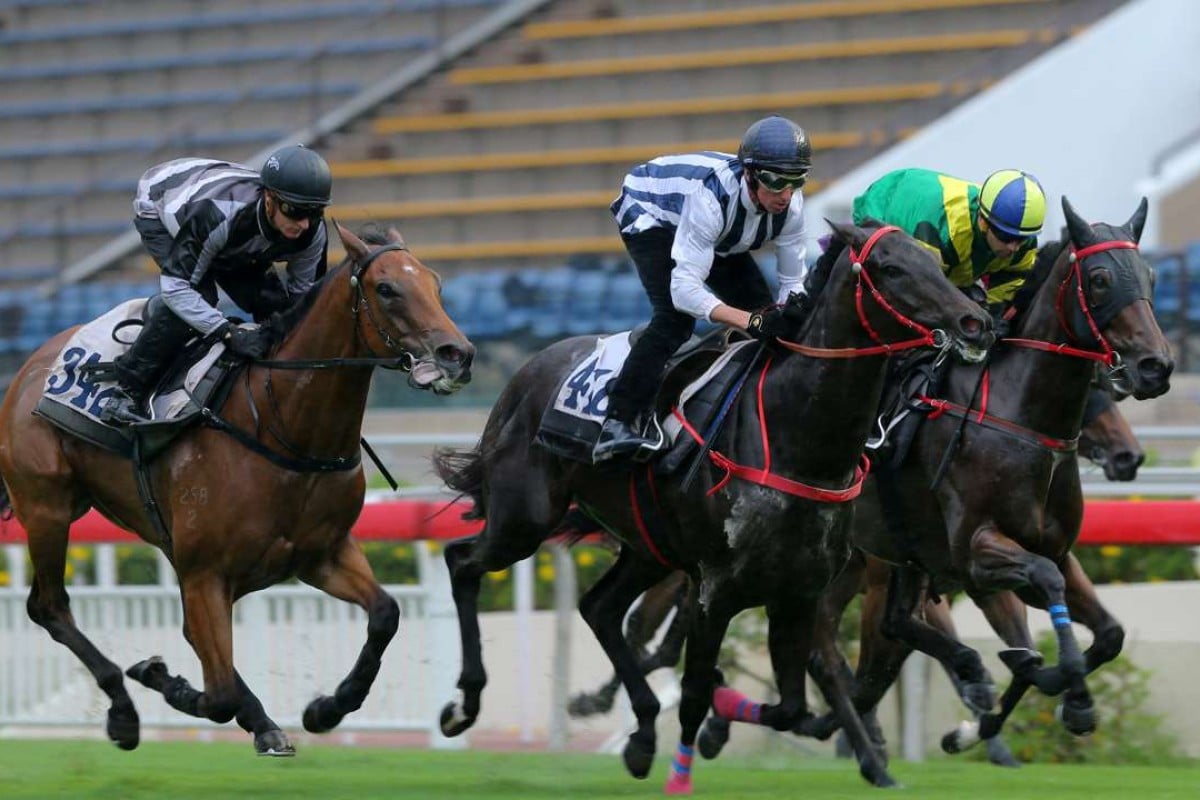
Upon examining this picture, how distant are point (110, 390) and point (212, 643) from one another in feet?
3.32

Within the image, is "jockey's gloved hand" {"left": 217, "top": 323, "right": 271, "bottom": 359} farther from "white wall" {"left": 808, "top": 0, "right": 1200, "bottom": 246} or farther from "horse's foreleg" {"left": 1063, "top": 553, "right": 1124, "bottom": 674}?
"white wall" {"left": 808, "top": 0, "right": 1200, "bottom": 246}

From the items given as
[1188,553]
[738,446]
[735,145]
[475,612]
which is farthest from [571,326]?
[738,446]

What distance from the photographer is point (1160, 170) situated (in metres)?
14.2

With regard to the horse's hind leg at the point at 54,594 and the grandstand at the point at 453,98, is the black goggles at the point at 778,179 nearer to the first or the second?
the horse's hind leg at the point at 54,594

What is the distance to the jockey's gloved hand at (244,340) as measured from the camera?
6.06 m

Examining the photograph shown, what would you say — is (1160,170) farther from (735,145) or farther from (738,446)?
(738,446)

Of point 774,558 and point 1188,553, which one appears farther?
point 1188,553

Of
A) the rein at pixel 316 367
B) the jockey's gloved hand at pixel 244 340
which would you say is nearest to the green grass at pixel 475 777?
the rein at pixel 316 367

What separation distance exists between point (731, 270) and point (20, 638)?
3907mm

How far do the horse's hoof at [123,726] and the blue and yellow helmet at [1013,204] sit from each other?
10.6 feet

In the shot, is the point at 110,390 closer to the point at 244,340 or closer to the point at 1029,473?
the point at 244,340

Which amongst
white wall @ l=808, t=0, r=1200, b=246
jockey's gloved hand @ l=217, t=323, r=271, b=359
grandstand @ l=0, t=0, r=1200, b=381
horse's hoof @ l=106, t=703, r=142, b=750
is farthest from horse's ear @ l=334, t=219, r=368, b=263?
white wall @ l=808, t=0, r=1200, b=246

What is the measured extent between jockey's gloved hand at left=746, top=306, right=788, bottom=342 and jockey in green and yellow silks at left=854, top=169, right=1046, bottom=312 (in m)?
0.62

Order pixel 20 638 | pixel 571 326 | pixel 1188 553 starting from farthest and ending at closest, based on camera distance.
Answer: pixel 571 326 < pixel 1188 553 < pixel 20 638
